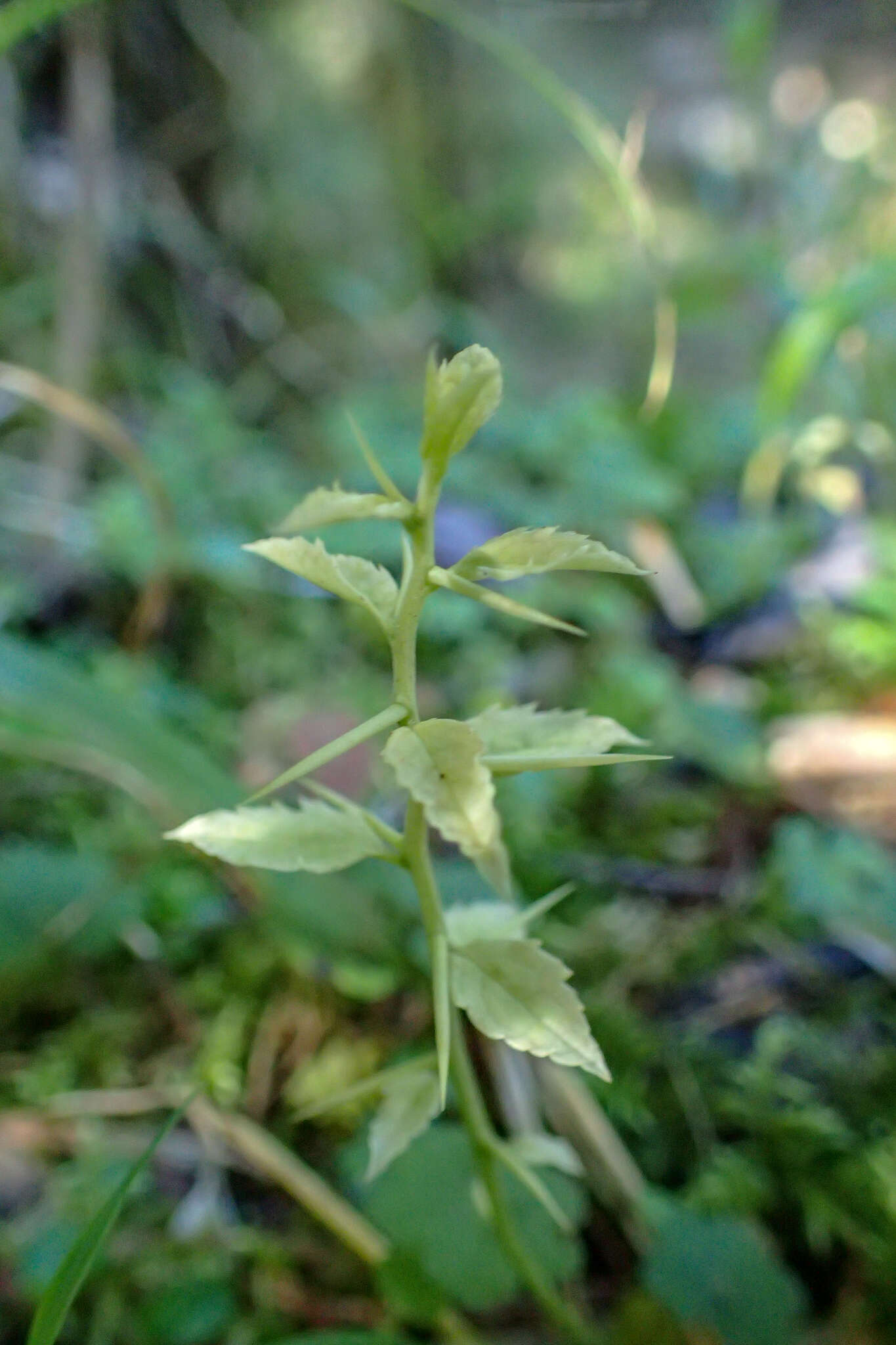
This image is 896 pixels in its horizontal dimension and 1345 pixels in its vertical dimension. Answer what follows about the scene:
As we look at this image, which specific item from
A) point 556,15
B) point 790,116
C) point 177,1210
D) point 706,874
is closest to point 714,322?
point 790,116

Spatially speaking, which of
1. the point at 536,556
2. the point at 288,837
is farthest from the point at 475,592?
the point at 288,837

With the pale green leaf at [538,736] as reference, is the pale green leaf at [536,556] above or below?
above

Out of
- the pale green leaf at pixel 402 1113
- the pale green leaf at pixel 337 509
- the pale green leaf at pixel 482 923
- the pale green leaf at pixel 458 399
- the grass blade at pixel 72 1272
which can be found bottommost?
the pale green leaf at pixel 402 1113

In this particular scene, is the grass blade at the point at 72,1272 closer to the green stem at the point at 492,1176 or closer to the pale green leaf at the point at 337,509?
the green stem at the point at 492,1176

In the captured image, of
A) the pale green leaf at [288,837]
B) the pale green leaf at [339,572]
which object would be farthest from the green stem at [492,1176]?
the pale green leaf at [339,572]

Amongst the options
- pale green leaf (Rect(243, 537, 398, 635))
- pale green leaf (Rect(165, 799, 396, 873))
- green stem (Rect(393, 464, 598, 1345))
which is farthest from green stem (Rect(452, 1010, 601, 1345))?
pale green leaf (Rect(243, 537, 398, 635))

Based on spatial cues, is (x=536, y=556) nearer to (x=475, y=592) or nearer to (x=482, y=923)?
(x=475, y=592)

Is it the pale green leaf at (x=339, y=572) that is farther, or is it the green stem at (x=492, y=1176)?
the green stem at (x=492, y=1176)
